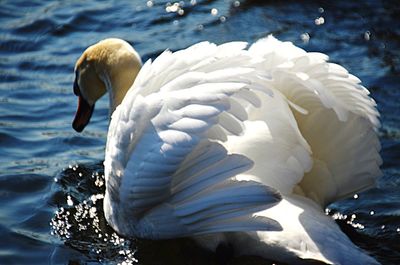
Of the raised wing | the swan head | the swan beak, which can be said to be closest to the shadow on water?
the raised wing

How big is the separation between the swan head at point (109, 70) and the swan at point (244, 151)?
3.17ft

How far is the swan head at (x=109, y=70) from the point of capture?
6371 millimetres

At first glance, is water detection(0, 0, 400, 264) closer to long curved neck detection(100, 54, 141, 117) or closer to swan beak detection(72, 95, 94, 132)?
swan beak detection(72, 95, 94, 132)

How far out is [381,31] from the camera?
9.09 meters

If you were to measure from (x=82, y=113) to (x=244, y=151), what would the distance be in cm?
210

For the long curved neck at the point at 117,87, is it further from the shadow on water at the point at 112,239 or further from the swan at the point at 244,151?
the swan at the point at 244,151

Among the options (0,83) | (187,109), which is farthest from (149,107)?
(0,83)

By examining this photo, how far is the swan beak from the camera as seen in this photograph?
702 centimetres

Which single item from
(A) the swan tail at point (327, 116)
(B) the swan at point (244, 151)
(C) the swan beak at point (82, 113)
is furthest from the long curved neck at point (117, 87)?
(A) the swan tail at point (327, 116)

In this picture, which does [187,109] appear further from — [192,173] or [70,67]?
[70,67]

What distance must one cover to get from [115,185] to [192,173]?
65 cm

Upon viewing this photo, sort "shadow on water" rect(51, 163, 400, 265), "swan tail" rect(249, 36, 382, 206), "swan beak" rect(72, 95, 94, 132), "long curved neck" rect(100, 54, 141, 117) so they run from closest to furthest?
"swan tail" rect(249, 36, 382, 206)
"shadow on water" rect(51, 163, 400, 265)
"long curved neck" rect(100, 54, 141, 117)
"swan beak" rect(72, 95, 94, 132)

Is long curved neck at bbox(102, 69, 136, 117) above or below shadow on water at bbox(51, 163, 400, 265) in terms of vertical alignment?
above

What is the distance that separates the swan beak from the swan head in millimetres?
99
